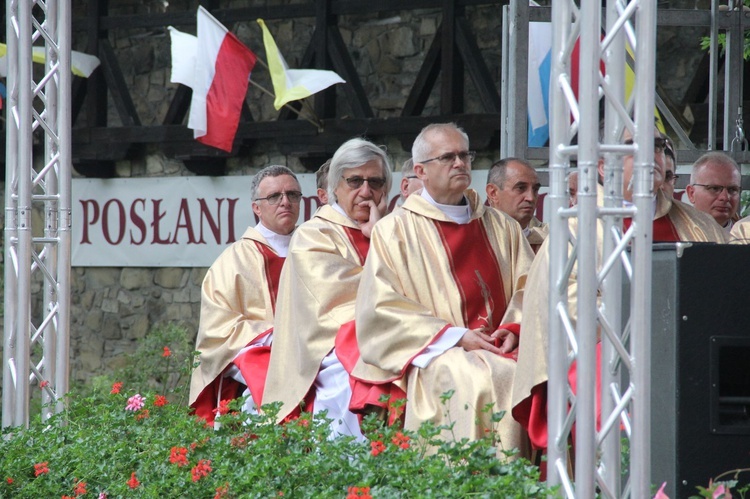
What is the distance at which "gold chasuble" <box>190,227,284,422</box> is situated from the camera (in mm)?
5301

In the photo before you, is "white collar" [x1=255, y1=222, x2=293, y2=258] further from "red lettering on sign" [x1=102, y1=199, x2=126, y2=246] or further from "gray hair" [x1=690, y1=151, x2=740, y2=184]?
"red lettering on sign" [x1=102, y1=199, x2=126, y2=246]

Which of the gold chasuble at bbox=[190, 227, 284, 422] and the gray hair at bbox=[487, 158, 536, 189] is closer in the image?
the gold chasuble at bbox=[190, 227, 284, 422]

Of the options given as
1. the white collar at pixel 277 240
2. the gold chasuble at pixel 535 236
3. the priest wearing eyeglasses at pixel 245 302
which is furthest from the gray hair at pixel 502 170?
the white collar at pixel 277 240

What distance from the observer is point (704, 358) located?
9.90 feet

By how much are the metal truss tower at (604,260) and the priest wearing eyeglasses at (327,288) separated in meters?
1.67

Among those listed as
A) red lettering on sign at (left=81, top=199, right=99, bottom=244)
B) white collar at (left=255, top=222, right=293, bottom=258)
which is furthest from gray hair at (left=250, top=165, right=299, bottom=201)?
red lettering on sign at (left=81, top=199, right=99, bottom=244)

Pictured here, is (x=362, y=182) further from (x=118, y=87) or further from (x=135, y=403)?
(x=118, y=87)

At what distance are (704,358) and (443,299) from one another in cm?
157

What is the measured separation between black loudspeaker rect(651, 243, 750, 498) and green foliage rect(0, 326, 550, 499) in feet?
1.36

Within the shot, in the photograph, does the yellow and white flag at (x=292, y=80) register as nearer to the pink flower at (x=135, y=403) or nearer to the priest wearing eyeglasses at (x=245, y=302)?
the priest wearing eyeglasses at (x=245, y=302)

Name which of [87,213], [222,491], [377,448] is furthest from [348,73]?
[377,448]

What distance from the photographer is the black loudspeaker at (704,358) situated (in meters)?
3.00

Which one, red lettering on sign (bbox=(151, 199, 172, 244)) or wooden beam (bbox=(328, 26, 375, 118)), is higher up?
wooden beam (bbox=(328, 26, 375, 118))

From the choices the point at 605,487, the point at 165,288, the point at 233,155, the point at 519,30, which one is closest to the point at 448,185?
the point at 519,30
